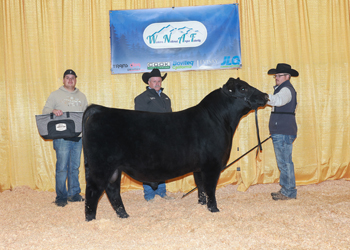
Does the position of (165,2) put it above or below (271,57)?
above

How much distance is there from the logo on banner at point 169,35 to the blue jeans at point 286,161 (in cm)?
198

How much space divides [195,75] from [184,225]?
264 centimetres

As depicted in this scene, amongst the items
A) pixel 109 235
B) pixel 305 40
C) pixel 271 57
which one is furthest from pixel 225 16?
pixel 109 235

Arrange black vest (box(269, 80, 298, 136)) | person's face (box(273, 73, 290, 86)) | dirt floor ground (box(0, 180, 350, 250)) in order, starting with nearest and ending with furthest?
dirt floor ground (box(0, 180, 350, 250)) → black vest (box(269, 80, 298, 136)) → person's face (box(273, 73, 290, 86))

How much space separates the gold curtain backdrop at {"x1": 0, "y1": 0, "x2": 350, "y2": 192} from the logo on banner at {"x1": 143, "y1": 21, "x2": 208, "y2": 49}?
380 mm

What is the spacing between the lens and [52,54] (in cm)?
479

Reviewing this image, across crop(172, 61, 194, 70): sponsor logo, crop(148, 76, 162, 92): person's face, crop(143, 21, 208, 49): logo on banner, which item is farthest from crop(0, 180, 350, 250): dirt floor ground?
crop(143, 21, 208, 49): logo on banner

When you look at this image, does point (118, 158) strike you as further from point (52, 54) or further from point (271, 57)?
point (271, 57)

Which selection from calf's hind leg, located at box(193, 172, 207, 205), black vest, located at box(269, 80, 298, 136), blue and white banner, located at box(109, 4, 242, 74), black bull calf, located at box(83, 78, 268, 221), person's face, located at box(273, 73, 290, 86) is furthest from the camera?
blue and white banner, located at box(109, 4, 242, 74)

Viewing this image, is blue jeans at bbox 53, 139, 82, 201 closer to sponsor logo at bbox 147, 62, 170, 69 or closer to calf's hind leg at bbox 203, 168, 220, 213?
sponsor logo at bbox 147, 62, 170, 69

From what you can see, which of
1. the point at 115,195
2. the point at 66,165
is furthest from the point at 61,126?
the point at 115,195

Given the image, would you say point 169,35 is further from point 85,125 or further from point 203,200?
point 203,200

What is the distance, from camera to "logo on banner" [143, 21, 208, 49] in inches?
184

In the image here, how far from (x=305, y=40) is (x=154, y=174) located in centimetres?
346
